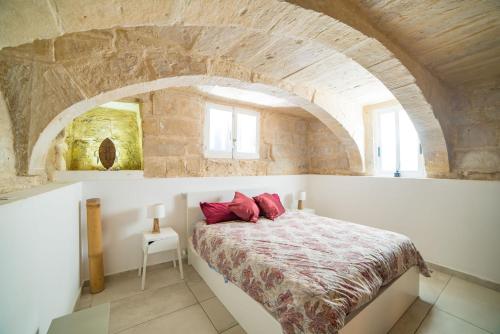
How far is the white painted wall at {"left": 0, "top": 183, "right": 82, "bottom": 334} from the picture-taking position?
770 mm

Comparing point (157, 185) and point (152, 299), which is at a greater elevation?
point (157, 185)

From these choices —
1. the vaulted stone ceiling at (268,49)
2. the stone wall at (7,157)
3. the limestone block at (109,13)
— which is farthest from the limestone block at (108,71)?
the limestone block at (109,13)

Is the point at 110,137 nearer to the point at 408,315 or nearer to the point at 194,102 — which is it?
the point at 194,102

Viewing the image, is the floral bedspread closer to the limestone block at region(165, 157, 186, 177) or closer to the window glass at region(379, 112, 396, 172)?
the limestone block at region(165, 157, 186, 177)

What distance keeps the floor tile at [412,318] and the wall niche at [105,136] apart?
10.8 feet

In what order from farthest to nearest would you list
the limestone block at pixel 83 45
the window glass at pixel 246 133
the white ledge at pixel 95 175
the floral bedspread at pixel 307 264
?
1. the window glass at pixel 246 133
2. the white ledge at pixel 95 175
3. the limestone block at pixel 83 45
4. the floral bedspread at pixel 307 264

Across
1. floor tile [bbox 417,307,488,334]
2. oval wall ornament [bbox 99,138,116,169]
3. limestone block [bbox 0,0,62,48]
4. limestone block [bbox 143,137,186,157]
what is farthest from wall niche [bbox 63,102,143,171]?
floor tile [bbox 417,307,488,334]

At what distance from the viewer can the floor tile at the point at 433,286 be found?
211 cm

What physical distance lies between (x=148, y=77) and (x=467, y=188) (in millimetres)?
3750

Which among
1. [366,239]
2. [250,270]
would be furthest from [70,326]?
[366,239]

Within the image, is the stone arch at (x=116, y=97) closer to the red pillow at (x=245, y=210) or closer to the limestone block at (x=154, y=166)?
the limestone block at (x=154, y=166)

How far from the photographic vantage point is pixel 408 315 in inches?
73.2

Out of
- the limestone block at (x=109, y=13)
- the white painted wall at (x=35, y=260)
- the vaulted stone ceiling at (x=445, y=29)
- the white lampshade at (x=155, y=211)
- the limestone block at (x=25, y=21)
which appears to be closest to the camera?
the white painted wall at (x=35, y=260)

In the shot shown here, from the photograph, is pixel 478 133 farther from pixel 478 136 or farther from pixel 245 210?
pixel 245 210
